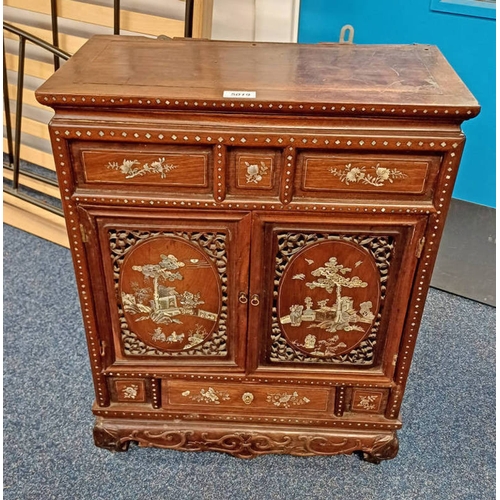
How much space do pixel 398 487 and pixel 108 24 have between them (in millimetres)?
1580

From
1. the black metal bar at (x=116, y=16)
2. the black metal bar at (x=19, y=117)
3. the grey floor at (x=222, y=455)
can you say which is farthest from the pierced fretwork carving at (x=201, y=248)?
the black metal bar at (x=19, y=117)

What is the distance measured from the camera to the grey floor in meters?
1.34

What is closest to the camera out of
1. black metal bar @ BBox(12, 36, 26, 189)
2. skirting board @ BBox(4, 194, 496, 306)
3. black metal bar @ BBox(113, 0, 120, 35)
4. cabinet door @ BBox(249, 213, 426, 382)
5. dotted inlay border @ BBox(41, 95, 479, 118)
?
dotted inlay border @ BBox(41, 95, 479, 118)

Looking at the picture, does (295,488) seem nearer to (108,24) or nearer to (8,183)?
(108,24)

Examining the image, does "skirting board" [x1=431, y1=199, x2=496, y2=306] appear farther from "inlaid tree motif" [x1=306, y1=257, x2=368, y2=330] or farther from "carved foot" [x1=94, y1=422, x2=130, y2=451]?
"carved foot" [x1=94, y1=422, x2=130, y2=451]

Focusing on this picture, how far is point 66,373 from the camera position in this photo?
→ 1.63 m

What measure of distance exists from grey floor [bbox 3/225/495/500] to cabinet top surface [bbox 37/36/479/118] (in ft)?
2.92

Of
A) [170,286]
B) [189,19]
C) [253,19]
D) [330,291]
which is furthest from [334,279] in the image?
[253,19]

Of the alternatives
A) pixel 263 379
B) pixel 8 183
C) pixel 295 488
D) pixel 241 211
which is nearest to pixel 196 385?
pixel 263 379

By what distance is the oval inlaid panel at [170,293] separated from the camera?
1.14 m

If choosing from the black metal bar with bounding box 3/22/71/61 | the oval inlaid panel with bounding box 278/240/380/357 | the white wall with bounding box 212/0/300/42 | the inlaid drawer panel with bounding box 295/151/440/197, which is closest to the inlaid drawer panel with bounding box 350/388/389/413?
the oval inlaid panel with bounding box 278/240/380/357

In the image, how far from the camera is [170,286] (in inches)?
46.4

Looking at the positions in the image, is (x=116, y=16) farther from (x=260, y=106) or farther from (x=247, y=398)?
(x=247, y=398)

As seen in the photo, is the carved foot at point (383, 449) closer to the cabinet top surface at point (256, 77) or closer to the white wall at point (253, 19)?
the cabinet top surface at point (256, 77)
